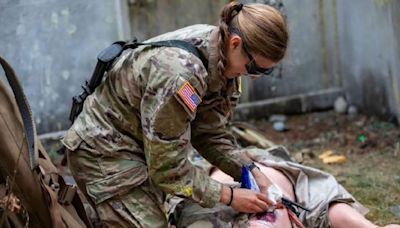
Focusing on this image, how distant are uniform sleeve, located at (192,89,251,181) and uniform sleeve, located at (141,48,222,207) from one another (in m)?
0.47

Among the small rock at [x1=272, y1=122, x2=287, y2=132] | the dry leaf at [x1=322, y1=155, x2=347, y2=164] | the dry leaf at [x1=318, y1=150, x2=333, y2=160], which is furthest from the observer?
the small rock at [x1=272, y1=122, x2=287, y2=132]

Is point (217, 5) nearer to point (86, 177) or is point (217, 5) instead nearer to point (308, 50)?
point (308, 50)

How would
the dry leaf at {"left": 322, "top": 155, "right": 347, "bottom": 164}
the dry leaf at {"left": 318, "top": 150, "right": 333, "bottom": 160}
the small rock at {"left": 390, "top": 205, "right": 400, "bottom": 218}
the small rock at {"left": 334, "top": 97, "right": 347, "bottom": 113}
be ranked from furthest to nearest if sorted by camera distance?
the small rock at {"left": 334, "top": 97, "right": 347, "bottom": 113} < the dry leaf at {"left": 318, "top": 150, "right": 333, "bottom": 160} < the dry leaf at {"left": 322, "top": 155, "right": 347, "bottom": 164} < the small rock at {"left": 390, "top": 205, "right": 400, "bottom": 218}

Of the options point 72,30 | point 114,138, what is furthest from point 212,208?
point 72,30

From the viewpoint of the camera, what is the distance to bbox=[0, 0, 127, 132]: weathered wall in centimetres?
541

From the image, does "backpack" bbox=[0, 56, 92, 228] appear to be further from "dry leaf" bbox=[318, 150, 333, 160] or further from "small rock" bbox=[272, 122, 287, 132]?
"small rock" bbox=[272, 122, 287, 132]

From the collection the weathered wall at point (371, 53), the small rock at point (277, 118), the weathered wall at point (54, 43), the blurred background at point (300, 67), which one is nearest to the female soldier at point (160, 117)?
the blurred background at point (300, 67)

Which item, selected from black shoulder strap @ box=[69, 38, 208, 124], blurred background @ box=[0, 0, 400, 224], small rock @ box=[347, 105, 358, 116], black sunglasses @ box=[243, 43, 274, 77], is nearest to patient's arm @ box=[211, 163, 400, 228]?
black sunglasses @ box=[243, 43, 274, 77]

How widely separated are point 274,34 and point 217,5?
134 inches

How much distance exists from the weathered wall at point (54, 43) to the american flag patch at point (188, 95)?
2908 millimetres

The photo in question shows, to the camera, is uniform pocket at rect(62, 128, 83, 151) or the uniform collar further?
uniform pocket at rect(62, 128, 83, 151)

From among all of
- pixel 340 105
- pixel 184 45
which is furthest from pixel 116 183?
pixel 340 105

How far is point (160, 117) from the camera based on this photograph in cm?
281

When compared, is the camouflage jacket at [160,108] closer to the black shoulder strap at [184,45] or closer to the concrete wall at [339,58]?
the black shoulder strap at [184,45]
